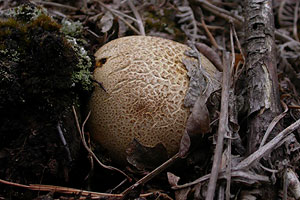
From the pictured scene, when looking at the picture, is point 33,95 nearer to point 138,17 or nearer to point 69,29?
point 69,29

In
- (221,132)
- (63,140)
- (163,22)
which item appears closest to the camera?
(221,132)

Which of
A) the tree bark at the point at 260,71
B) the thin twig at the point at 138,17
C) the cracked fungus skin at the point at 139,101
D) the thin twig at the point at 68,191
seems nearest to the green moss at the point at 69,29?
the cracked fungus skin at the point at 139,101

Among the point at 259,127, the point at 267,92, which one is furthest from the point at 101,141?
the point at 267,92

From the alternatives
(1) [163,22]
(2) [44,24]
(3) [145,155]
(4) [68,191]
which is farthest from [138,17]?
(4) [68,191]

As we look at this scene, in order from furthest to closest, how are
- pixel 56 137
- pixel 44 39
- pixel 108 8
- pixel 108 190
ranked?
1. pixel 108 8
2. pixel 108 190
3. pixel 56 137
4. pixel 44 39

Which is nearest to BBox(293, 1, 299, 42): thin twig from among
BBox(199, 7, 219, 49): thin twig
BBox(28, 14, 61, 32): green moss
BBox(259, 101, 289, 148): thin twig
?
BBox(199, 7, 219, 49): thin twig

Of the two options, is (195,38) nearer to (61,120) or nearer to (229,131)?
(229,131)

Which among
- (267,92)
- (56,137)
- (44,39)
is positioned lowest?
(56,137)
